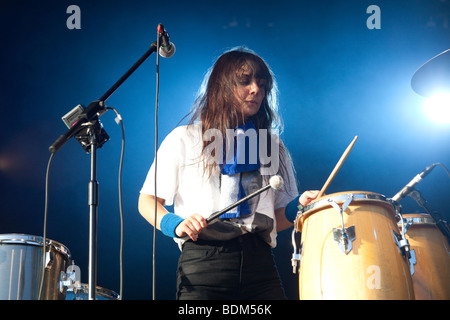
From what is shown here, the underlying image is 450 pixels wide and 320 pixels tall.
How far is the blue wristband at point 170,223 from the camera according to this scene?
1760 mm

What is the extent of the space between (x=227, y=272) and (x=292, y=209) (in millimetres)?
463

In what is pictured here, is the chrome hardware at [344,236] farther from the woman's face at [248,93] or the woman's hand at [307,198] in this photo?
the woman's face at [248,93]

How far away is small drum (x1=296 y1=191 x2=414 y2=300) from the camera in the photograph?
1583mm

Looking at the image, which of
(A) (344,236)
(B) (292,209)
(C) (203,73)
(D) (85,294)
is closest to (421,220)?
(B) (292,209)

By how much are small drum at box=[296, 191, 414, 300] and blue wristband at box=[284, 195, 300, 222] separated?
0.52 feet

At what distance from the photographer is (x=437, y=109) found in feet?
11.0

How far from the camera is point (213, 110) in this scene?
2.28 metres

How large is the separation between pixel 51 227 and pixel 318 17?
8.13 feet

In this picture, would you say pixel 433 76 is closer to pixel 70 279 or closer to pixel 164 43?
pixel 164 43

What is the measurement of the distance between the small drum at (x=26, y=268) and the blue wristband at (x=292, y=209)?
3.86 ft

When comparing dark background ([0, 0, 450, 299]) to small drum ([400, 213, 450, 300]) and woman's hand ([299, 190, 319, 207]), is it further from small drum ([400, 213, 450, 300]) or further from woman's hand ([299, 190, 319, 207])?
woman's hand ([299, 190, 319, 207])

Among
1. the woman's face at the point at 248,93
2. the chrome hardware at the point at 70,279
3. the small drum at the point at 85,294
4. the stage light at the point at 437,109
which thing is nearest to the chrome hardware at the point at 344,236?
the woman's face at the point at 248,93

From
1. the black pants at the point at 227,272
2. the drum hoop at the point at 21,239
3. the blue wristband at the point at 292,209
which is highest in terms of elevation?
the blue wristband at the point at 292,209
